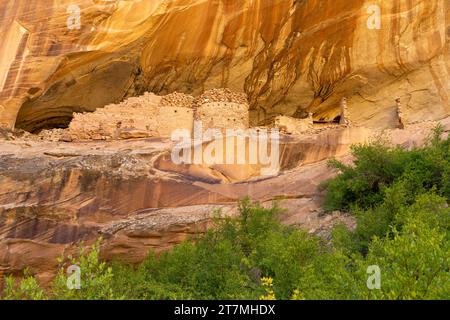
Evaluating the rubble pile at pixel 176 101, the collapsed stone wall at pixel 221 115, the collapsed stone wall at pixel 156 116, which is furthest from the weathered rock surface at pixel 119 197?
the collapsed stone wall at pixel 221 115

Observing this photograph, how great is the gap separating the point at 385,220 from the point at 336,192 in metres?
1.54

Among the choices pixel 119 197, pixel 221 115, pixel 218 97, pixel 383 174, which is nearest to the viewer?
pixel 119 197

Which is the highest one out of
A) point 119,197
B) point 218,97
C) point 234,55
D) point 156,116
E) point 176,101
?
point 234,55

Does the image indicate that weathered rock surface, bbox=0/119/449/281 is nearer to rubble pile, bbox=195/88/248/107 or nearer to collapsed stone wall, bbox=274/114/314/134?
collapsed stone wall, bbox=274/114/314/134

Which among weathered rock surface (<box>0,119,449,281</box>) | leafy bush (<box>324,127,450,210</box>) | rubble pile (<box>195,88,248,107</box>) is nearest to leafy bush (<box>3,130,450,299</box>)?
leafy bush (<box>324,127,450,210</box>)

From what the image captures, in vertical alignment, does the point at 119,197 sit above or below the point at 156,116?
below

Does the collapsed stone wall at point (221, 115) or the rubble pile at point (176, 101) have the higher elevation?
the rubble pile at point (176, 101)

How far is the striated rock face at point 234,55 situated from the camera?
13531 mm

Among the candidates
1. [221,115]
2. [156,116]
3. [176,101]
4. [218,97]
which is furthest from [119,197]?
[218,97]

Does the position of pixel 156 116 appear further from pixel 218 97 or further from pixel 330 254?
pixel 330 254

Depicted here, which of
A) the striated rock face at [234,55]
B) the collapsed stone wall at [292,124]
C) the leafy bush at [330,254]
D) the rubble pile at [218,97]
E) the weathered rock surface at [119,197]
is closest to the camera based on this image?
the leafy bush at [330,254]

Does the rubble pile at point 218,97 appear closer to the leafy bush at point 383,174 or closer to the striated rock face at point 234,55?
the striated rock face at point 234,55

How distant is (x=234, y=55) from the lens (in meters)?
16.7

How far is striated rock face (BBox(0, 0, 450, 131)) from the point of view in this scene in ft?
44.4
